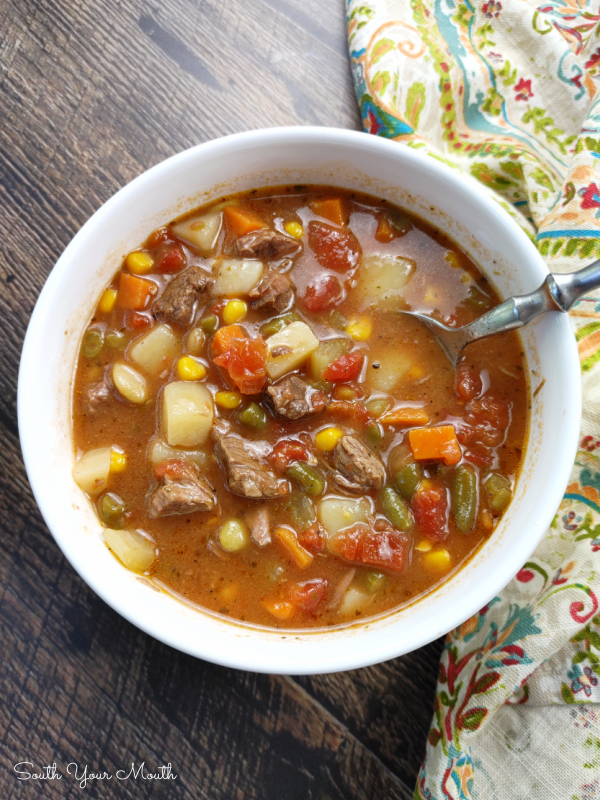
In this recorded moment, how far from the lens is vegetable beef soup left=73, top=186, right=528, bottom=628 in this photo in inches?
104

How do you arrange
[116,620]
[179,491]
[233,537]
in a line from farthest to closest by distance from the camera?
1. [116,620]
2. [233,537]
3. [179,491]

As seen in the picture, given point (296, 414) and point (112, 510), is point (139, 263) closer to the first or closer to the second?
point (296, 414)

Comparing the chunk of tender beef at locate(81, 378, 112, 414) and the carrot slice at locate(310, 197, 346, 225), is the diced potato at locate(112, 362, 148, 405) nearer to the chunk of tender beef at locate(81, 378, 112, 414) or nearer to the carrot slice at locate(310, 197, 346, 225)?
the chunk of tender beef at locate(81, 378, 112, 414)

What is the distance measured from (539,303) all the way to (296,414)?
111cm

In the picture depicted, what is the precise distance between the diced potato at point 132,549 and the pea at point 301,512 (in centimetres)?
65

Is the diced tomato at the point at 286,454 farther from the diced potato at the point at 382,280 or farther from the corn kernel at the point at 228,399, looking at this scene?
the diced potato at the point at 382,280

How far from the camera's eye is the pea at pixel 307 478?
267 cm

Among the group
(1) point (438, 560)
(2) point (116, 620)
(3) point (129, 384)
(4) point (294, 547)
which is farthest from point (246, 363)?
(2) point (116, 620)

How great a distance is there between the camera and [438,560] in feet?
8.71

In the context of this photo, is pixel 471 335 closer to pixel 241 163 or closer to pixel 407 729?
pixel 241 163

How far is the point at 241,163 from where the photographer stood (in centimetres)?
263

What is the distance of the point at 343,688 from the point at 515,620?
922 millimetres

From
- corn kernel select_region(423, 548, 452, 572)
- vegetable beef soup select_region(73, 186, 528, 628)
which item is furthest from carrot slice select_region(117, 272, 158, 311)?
corn kernel select_region(423, 548, 452, 572)

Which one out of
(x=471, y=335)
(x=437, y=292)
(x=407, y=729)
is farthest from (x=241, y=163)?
(x=407, y=729)
